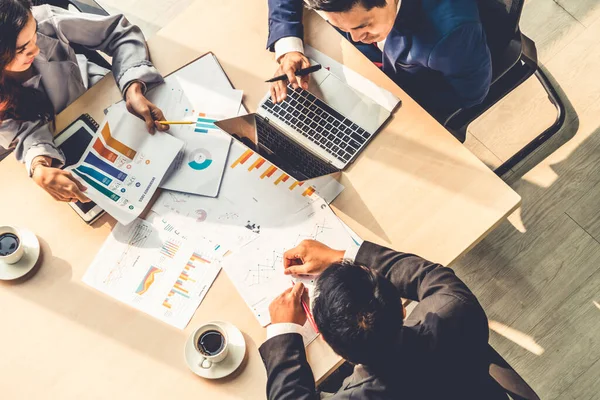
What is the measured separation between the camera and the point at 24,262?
1373mm

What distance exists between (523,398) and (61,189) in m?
1.14

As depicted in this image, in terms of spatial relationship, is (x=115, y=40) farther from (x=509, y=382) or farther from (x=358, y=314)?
(x=509, y=382)

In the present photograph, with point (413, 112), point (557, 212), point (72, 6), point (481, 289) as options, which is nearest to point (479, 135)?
point (557, 212)

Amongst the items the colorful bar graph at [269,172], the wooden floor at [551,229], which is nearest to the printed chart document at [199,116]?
the colorful bar graph at [269,172]

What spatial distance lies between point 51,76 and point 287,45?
65 cm

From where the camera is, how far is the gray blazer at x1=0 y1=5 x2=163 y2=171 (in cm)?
146

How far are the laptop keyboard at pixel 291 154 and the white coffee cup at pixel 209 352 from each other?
15.6 inches

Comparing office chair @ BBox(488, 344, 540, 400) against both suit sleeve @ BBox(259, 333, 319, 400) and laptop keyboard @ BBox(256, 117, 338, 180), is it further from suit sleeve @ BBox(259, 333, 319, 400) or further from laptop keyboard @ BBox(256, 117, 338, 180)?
laptop keyboard @ BBox(256, 117, 338, 180)

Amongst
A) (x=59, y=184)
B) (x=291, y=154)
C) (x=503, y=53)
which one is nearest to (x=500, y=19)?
(x=503, y=53)

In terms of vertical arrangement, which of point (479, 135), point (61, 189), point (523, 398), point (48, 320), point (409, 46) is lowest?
point (48, 320)

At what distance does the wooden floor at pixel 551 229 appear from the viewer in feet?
6.15

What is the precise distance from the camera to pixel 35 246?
1374 millimetres

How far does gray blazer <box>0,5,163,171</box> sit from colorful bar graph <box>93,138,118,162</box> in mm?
109

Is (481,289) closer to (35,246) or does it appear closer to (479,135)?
(479,135)
